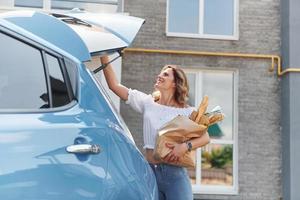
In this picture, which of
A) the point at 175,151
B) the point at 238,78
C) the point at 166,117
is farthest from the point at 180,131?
the point at 238,78

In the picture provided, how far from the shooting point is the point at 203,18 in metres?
11.3

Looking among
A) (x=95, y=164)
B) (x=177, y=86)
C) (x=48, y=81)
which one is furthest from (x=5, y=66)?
(x=177, y=86)

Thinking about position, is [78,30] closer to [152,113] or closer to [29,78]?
[29,78]

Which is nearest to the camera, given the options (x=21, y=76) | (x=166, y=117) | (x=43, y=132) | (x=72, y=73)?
(x=43, y=132)

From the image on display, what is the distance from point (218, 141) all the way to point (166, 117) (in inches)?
277

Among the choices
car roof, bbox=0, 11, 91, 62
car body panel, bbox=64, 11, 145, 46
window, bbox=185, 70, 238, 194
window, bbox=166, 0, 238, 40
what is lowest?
window, bbox=185, 70, 238, 194

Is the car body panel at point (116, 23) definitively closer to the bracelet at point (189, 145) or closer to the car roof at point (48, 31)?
the car roof at point (48, 31)

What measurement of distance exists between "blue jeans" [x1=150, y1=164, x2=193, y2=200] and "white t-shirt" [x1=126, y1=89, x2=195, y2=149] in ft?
0.57

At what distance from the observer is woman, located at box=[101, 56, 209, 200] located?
12.3ft

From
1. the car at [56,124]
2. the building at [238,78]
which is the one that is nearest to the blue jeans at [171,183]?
the car at [56,124]

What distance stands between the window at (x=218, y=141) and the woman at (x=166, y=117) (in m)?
6.67

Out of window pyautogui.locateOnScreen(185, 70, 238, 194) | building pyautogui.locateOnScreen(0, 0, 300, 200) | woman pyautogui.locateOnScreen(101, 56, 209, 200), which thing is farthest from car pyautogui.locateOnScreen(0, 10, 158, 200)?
window pyautogui.locateOnScreen(185, 70, 238, 194)

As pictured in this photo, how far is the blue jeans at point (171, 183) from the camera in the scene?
3770 mm

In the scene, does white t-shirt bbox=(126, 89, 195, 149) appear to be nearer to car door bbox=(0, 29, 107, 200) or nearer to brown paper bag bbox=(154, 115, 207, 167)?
brown paper bag bbox=(154, 115, 207, 167)
